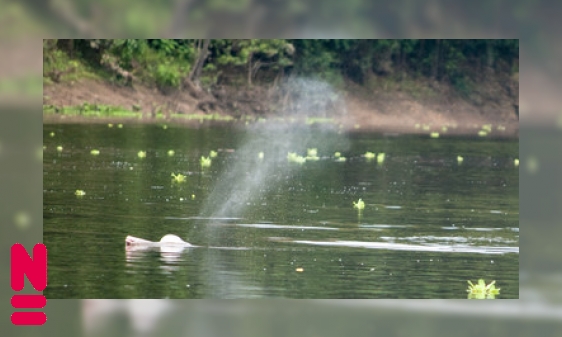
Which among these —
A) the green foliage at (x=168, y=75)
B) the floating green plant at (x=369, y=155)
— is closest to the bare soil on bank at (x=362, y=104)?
the green foliage at (x=168, y=75)

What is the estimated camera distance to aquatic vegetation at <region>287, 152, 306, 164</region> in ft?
32.7

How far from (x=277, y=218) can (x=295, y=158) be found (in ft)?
2.39

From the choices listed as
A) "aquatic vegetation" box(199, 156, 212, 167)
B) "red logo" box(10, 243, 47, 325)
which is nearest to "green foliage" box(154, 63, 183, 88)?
"aquatic vegetation" box(199, 156, 212, 167)

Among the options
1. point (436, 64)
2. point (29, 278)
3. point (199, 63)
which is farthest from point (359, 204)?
point (29, 278)

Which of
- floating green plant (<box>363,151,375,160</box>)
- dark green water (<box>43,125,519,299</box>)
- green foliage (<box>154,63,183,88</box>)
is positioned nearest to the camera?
dark green water (<box>43,125,519,299</box>)

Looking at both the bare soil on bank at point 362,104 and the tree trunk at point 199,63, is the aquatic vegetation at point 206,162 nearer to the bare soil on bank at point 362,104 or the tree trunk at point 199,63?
the bare soil on bank at point 362,104

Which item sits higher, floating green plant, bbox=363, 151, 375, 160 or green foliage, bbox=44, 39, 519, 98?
green foliage, bbox=44, 39, 519, 98

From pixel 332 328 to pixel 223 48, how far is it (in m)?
2.36

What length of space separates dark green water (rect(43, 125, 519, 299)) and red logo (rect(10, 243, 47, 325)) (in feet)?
0.46

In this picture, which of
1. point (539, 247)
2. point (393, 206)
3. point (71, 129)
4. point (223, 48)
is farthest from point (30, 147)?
point (539, 247)

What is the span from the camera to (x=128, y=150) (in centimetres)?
1014

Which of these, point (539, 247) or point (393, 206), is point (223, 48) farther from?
point (539, 247)

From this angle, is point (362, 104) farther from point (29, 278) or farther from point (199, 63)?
point (29, 278)

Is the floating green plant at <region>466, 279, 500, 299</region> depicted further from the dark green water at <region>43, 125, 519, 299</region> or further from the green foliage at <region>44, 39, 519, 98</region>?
the green foliage at <region>44, 39, 519, 98</region>
